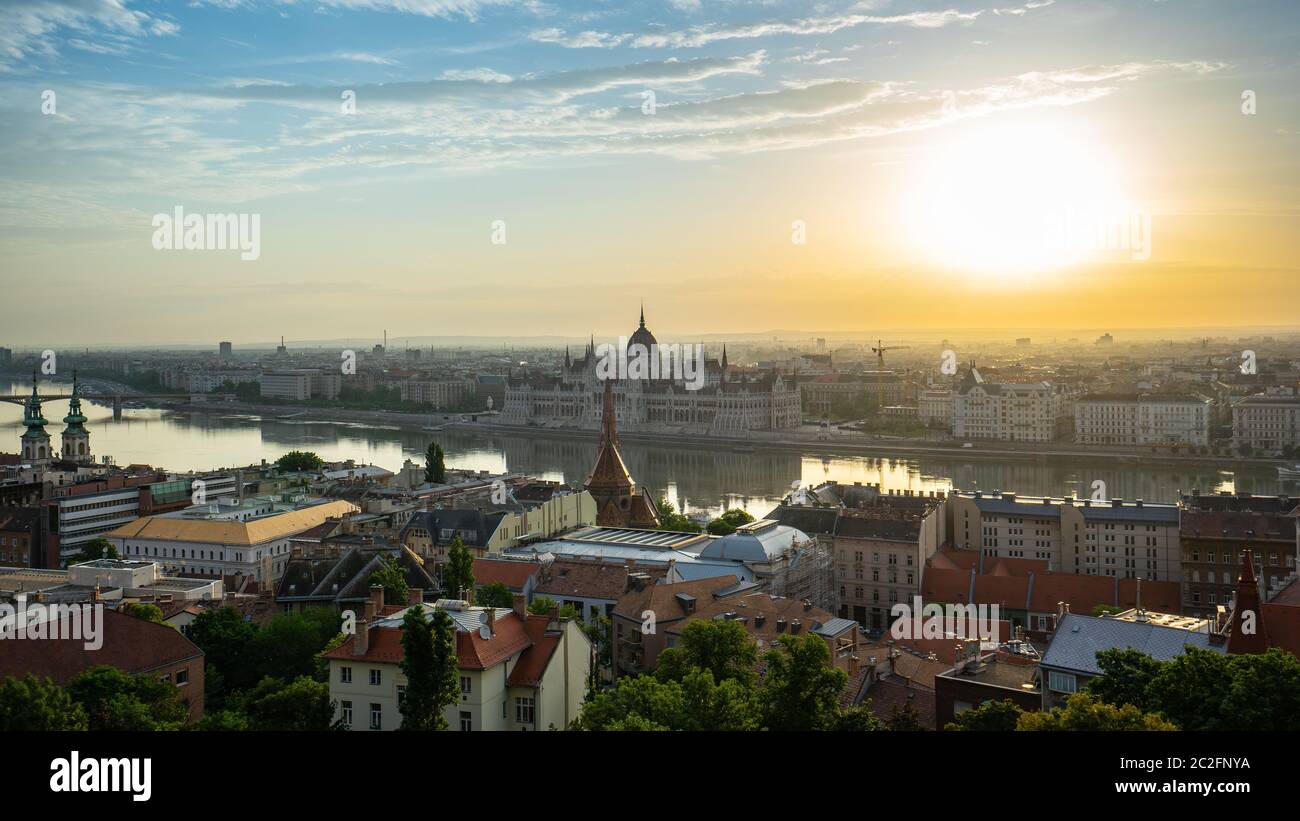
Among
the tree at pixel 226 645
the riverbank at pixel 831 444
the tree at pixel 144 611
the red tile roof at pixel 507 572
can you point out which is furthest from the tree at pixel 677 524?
the riverbank at pixel 831 444

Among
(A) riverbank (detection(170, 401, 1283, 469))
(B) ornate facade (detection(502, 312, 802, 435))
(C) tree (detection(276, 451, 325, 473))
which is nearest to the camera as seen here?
(C) tree (detection(276, 451, 325, 473))

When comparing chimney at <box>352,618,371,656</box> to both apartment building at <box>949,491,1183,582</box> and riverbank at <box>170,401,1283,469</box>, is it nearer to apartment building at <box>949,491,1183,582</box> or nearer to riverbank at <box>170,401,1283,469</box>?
apartment building at <box>949,491,1183,582</box>

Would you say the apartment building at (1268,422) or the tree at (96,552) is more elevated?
the apartment building at (1268,422)

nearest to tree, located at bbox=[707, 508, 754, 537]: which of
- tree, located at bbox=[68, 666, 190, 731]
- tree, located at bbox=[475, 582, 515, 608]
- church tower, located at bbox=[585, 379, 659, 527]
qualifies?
church tower, located at bbox=[585, 379, 659, 527]

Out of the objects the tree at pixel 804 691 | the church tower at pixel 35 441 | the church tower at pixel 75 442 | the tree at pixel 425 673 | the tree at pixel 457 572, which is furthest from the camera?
the church tower at pixel 75 442

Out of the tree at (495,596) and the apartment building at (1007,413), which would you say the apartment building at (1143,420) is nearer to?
the apartment building at (1007,413)

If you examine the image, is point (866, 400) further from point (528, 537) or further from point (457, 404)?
point (528, 537)
